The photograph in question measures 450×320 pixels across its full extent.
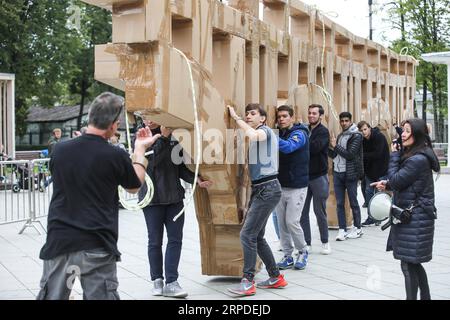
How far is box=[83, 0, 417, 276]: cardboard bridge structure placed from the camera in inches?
211

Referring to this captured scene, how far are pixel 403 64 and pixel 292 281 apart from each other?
32.7 ft

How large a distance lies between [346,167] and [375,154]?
1418mm

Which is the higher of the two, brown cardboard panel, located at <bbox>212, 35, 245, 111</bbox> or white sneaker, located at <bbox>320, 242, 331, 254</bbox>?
brown cardboard panel, located at <bbox>212, 35, 245, 111</bbox>

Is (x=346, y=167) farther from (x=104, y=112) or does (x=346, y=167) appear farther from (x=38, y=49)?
(x=38, y=49)

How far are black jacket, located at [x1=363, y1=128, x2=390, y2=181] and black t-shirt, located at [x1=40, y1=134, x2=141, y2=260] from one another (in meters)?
7.74

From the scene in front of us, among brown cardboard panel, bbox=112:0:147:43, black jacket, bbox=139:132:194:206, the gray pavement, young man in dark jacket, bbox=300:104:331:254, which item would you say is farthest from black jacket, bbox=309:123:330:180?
brown cardboard panel, bbox=112:0:147:43

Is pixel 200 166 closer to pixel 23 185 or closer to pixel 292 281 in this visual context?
pixel 292 281

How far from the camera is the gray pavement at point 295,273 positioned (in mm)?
6523

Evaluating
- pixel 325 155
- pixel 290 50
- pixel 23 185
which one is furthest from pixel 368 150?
pixel 23 185

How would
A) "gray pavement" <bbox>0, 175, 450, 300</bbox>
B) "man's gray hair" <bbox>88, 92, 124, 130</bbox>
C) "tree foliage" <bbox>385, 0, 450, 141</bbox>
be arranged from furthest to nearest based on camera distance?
"tree foliage" <bbox>385, 0, 450, 141</bbox> < "gray pavement" <bbox>0, 175, 450, 300</bbox> < "man's gray hair" <bbox>88, 92, 124, 130</bbox>

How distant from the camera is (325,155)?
29.5ft

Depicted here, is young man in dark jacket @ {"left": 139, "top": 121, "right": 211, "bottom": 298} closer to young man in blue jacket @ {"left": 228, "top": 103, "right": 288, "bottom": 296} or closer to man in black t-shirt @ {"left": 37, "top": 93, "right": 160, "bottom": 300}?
young man in blue jacket @ {"left": 228, "top": 103, "right": 288, "bottom": 296}

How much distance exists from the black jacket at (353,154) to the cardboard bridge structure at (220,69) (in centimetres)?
55
